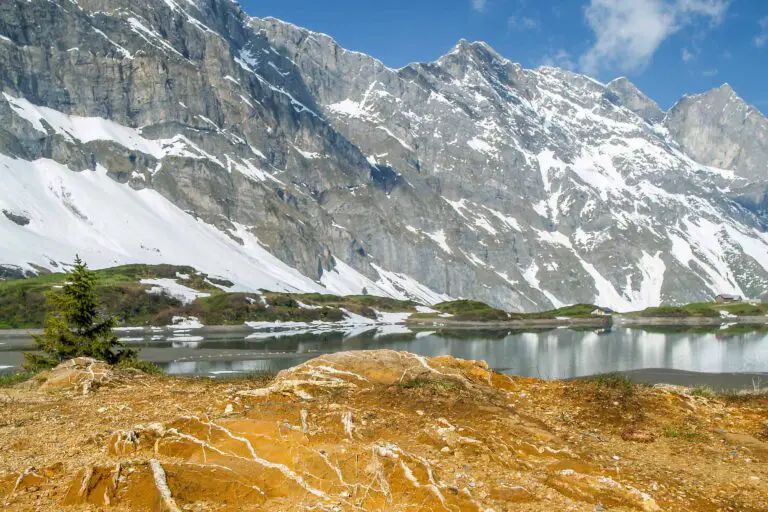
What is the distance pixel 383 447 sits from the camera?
38.9 ft

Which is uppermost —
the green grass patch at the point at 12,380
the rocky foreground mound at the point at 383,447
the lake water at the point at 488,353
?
the rocky foreground mound at the point at 383,447

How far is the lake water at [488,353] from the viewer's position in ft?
240

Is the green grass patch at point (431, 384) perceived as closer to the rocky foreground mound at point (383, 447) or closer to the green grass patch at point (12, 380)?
the rocky foreground mound at point (383, 447)

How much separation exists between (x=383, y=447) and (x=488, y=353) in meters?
88.9

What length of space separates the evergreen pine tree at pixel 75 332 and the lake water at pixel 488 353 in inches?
1092

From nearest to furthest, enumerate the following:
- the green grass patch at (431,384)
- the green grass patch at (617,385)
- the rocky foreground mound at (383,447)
→ the rocky foreground mound at (383,447) < the green grass patch at (431,384) < the green grass patch at (617,385)

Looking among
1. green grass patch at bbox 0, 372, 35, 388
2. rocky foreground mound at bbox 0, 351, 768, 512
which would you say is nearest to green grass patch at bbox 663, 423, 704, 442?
rocky foreground mound at bbox 0, 351, 768, 512

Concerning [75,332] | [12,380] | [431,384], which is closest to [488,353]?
[75,332]

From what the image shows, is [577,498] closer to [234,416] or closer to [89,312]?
[234,416]

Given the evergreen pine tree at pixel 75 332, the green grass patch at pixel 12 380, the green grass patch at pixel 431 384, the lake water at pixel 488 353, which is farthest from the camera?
the lake water at pixel 488 353

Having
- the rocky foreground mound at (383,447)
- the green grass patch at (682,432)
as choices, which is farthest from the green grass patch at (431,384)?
the green grass patch at (682,432)

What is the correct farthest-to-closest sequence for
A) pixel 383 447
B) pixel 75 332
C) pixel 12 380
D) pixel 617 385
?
pixel 75 332
pixel 12 380
pixel 617 385
pixel 383 447

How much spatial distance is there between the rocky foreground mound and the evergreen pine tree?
13773mm

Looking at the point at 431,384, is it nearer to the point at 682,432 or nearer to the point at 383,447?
the point at 383,447
